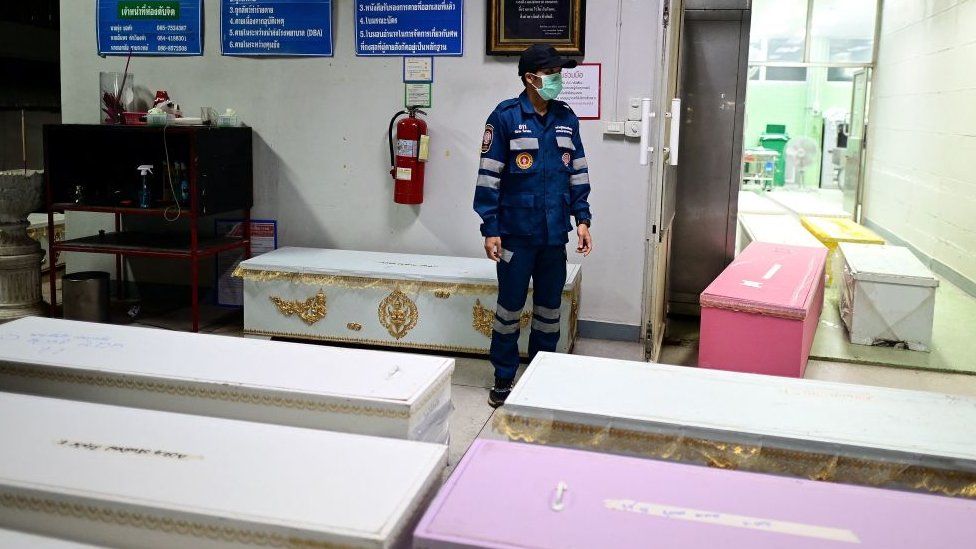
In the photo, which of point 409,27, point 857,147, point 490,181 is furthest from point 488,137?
point 857,147

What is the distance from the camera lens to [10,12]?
7.87 metres

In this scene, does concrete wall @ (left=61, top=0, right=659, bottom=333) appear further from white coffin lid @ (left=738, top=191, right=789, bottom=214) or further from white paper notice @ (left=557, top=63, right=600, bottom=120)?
white coffin lid @ (left=738, top=191, right=789, bottom=214)

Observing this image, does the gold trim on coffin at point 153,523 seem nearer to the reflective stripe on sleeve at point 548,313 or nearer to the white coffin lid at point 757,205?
the reflective stripe on sleeve at point 548,313

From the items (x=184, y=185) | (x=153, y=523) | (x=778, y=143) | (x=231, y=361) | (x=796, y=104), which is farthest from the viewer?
(x=796, y=104)

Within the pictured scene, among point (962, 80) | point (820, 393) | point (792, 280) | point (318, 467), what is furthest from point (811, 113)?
point (318, 467)

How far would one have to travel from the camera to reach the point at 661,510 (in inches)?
57.9

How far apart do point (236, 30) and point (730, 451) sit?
434 centimetres

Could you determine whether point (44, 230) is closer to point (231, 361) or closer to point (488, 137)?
point (488, 137)

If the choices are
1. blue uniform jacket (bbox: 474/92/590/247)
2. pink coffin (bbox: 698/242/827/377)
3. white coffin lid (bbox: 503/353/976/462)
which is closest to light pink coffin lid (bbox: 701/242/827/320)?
pink coffin (bbox: 698/242/827/377)

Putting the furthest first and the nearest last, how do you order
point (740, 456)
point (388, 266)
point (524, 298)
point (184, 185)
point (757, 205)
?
point (757, 205)
point (184, 185)
point (388, 266)
point (524, 298)
point (740, 456)

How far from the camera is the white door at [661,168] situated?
14.2ft

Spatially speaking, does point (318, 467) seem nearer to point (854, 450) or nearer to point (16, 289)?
point (854, 450)

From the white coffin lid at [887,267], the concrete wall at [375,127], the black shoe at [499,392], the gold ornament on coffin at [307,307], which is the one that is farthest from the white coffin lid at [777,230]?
the gold ornament on coffin at [307,307]

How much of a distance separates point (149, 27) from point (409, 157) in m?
1.93
